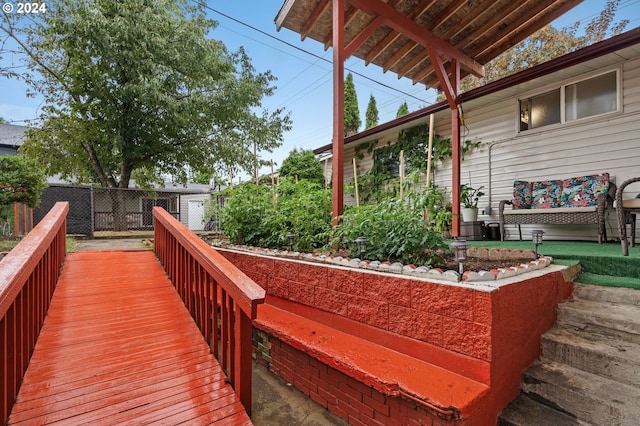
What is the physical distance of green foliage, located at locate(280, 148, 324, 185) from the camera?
9.02 meters

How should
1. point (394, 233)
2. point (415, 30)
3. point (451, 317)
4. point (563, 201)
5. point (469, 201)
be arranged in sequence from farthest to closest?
point (469, 201)
point (563, 201)
point (415, 30)
point (394, 233)
point (451, 317)

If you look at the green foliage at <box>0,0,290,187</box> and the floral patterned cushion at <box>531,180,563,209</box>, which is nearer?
the floral patterned cushion at <box>531,180,563,209</box>

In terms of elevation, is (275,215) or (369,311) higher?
(275,215)

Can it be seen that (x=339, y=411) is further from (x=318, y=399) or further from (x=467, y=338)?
(x=467, y=338)

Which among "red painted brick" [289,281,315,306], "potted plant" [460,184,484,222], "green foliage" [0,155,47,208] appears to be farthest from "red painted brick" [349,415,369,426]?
"green foliage" [0,155,47,208]

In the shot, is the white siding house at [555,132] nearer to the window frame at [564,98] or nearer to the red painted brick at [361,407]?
the window frame at [564,98]

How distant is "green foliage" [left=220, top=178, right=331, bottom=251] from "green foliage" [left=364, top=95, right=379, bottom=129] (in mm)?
12844

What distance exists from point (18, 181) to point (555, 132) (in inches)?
370

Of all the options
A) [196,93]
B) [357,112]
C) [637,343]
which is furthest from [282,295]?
[357,112]

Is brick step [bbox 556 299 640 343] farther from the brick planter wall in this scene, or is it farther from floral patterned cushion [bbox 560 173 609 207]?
floral patterned cushion [bbox 560 173 609 207]

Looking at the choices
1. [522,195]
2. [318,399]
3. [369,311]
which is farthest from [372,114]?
[318,399]

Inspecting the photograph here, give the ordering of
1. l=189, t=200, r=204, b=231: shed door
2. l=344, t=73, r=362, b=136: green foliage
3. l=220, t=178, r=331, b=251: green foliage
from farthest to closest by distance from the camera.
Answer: l=344, t=73, r=362, b=136: green foliage
l=189, t=200, r=204, b=231: shed door
l=220, t=178, r=331, b=251: green foliage

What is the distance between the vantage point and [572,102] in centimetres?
441

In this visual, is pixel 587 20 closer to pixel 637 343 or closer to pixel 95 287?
pixel 637 343
